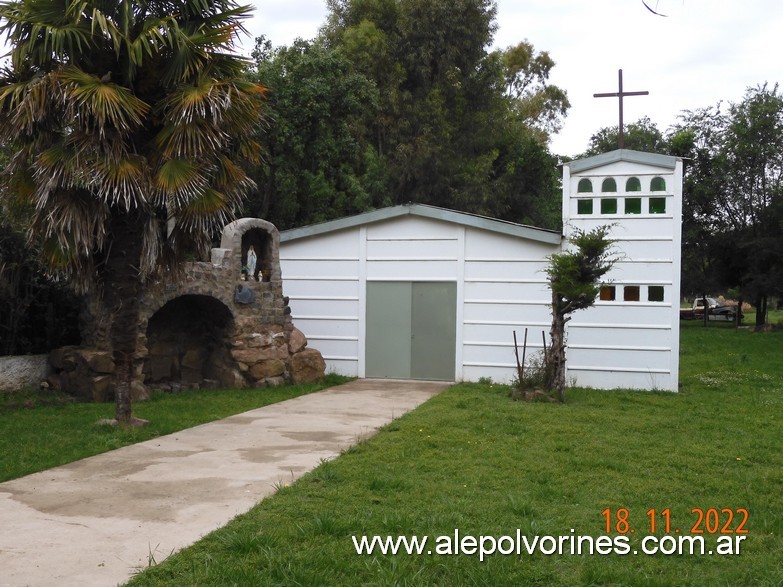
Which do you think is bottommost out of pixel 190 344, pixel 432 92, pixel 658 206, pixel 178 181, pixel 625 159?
pixel 190 344

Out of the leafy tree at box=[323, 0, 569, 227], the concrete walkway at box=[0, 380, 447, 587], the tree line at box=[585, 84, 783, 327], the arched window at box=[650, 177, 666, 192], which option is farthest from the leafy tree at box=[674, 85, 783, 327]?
the concrete walkway at box=[0, 380, 447, 587]

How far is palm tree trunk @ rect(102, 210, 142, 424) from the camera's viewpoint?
33.7 feet

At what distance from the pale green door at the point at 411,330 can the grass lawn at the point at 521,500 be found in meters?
3.99

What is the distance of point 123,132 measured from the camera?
9625 millimetres

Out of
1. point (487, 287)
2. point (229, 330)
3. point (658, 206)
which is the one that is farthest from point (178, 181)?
point (658, 206)

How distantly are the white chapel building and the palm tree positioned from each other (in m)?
6.21

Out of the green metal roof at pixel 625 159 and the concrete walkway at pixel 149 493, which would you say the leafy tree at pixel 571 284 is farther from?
the concrete walkway at pixel 149 493

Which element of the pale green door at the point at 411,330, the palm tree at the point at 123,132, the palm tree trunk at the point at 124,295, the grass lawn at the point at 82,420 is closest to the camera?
the grass lawn at the point at 82,420

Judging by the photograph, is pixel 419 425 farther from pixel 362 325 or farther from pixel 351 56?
pixel 351 56

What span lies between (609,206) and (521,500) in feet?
31.6

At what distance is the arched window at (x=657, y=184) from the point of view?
1491cm

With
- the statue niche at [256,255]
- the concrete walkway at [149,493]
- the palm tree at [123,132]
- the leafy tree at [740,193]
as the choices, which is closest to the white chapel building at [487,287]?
the statue niche at [256,255]

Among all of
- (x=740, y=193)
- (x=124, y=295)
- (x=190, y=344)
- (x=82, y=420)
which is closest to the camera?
(x=124, y=295)

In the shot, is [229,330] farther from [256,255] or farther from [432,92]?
[432,92]
